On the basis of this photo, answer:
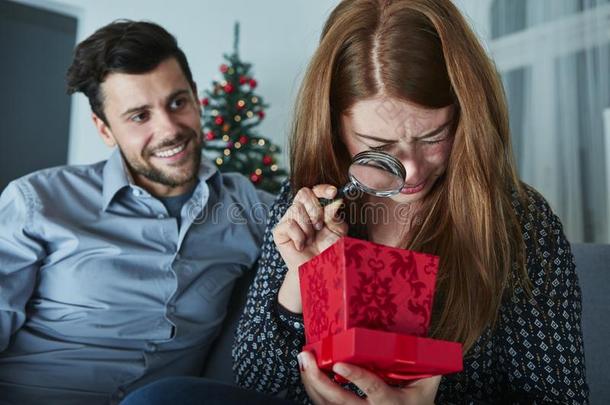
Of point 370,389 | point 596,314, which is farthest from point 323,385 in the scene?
point 596,314

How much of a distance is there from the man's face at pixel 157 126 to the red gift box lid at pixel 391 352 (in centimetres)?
113

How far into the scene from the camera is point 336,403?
0.88 meters

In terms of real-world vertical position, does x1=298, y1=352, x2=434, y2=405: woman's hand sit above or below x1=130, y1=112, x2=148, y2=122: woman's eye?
below

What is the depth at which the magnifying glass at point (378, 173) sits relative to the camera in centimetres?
102

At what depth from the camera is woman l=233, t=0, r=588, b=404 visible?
1.12 meters

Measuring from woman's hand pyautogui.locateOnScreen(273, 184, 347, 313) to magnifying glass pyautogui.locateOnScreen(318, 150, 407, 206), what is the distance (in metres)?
0.05

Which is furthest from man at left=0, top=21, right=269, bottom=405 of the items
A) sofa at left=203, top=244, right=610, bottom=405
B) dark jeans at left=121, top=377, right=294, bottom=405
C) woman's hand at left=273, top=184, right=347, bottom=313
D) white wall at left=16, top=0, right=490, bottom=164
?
white wall at left=16, top=0, right=490, bottom=164

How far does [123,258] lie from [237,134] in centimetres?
203

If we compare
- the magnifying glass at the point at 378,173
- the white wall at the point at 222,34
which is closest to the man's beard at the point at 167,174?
the magnifying glass at the point at 378,173

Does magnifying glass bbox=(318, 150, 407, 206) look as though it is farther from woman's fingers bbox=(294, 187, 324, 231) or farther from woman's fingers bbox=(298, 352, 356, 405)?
woman's fingers bbox=(298, 352, 356, 405)

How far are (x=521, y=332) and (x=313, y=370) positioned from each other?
518 millimetres

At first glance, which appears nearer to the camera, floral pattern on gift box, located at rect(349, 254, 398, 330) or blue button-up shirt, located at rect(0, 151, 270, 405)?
floral pattern on gift box, located at rect(349, 254, 398, 330)

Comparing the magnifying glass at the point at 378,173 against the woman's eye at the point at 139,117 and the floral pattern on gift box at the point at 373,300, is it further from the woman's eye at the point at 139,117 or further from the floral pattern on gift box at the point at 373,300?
the woman's eye at the point at 139,117

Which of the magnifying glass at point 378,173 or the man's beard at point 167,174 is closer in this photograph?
the magnifying glass at point 378,173
